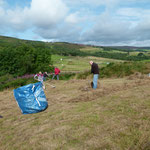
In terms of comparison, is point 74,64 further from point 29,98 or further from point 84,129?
point 84,129

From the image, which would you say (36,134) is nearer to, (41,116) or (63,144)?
(63,144)

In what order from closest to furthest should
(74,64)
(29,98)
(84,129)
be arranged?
(84,129) → (29,98) → (74,64)

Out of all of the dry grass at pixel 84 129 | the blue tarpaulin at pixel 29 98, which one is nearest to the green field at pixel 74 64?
the blue tarpaulin at pixel 29 98

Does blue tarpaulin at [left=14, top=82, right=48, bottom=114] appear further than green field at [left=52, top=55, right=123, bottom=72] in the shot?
No

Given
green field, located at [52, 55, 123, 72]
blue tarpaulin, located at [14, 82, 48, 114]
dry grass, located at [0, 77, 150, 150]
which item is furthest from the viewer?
green field, located at [52, 55, 123, 72]

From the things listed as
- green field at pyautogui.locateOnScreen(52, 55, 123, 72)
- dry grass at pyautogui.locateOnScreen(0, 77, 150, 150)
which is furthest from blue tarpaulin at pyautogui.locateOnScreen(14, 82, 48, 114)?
green field at pyautogui.locateOnScreen(52, 55, 123, 72)

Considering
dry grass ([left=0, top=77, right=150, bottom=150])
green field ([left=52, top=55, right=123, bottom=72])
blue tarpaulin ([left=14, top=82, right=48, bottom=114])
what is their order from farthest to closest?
green field ([left=52, top=55, right=123, bottom=72])
blue tarpaulin ([left=14, top=82, right=48, bottom=114])
dry grass ([left=0, top=77, right=150, bottom=150])

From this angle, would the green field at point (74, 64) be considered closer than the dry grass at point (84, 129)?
No

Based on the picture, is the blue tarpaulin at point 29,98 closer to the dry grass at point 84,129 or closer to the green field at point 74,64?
the dry grass at point 84,129

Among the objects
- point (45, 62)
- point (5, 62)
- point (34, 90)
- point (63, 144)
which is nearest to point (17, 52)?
point (5, 62)

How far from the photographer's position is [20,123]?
5566mm

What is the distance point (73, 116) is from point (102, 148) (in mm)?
2178

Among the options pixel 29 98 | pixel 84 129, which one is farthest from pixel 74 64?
pixel 84 129

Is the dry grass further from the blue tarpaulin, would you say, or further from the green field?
the green field
